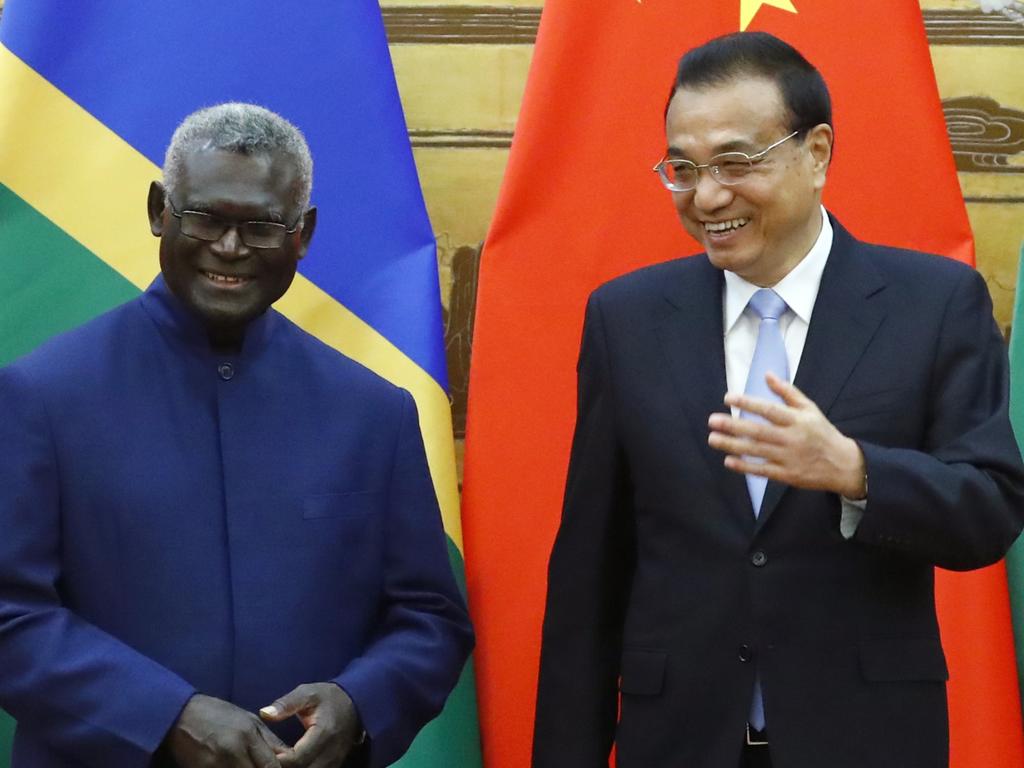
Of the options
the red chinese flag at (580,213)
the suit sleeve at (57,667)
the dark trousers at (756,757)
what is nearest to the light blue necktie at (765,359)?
the dark trousers at (756,757)

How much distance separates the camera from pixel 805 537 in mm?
2234

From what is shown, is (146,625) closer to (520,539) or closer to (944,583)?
(520,539)

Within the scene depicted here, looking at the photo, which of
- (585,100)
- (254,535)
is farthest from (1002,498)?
(585,100)

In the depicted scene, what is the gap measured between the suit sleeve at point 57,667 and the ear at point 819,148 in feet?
3.72

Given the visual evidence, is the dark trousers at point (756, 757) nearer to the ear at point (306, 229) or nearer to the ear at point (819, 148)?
the ear at point (819, 148)

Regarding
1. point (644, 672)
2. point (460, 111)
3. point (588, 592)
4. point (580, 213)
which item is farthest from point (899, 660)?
point (460, 111)

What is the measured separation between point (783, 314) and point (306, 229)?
700mm

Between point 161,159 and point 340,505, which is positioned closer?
point 340,505

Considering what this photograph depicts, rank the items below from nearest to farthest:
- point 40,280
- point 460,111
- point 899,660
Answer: point 899,660 < point 40,280 < point 460,111

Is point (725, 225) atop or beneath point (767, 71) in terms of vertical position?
beneath

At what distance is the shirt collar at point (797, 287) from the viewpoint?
2.35 m

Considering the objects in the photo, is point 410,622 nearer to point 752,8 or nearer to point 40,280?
point 40,280

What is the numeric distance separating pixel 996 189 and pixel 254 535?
2.12 m

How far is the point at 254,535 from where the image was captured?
90.7 inches
